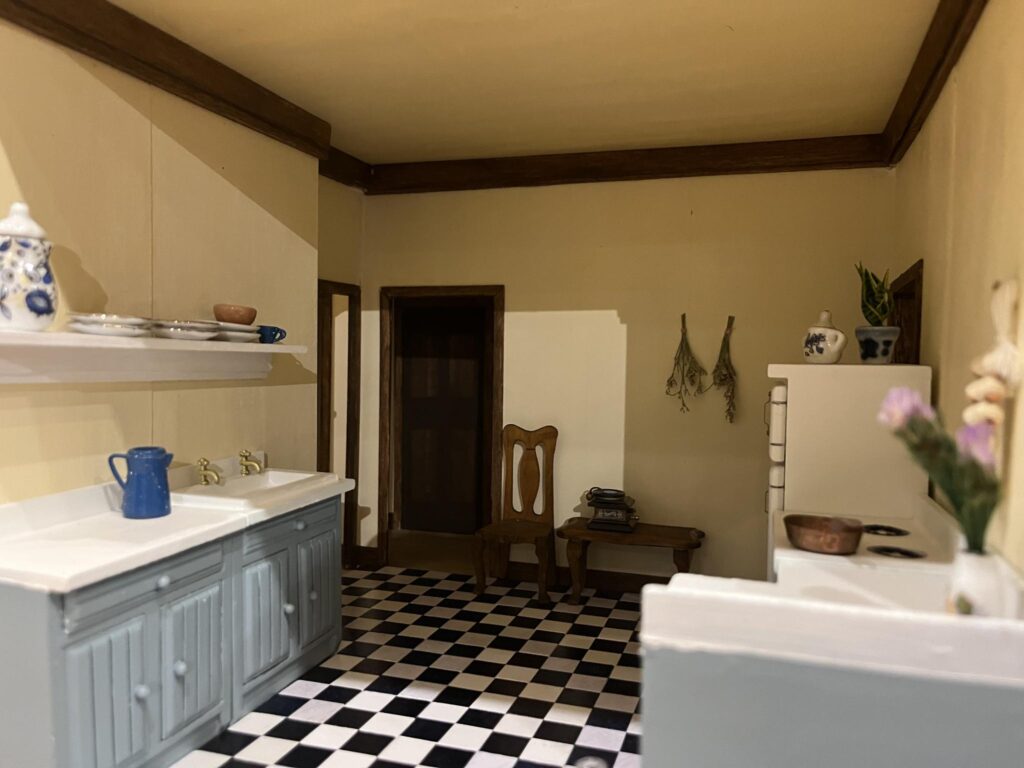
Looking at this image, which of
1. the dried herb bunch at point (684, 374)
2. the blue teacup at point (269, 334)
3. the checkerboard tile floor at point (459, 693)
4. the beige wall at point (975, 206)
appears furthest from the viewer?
the dried herb bunch at point (684, 374)

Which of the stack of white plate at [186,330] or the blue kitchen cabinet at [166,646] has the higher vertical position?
the stack of white plate at [186,330]

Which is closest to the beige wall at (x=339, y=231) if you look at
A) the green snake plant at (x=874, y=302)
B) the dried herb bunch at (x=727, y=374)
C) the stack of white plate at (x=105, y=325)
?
the stack of white plate at (x=105, y=325)

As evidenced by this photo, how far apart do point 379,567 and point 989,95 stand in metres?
4.26

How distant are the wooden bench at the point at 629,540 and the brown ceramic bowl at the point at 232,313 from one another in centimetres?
221

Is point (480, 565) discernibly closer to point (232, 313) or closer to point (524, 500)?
point (524, 500)

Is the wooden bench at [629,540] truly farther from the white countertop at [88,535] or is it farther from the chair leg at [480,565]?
the white countertop at [88,535]

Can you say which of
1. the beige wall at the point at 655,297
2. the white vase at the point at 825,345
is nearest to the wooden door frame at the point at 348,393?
the beige wall at the point at 655,297

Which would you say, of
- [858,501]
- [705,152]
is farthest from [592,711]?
[705,152]

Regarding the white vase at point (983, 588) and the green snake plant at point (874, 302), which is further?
the green snake plant at point (874, 302)

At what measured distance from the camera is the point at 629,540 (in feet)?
14.7

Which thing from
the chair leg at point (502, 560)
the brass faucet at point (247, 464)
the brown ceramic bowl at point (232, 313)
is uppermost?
the brown ceramic bowl at point (232, 313)

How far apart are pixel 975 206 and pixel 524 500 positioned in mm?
3102

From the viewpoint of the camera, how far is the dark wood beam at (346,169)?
479 cm

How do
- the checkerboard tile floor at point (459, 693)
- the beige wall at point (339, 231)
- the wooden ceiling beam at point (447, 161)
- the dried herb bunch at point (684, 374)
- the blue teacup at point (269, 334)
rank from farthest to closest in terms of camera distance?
the beige wall at point (339, 231), the dried herb bunch at point (684, 374), the blue teacup at point (269, 334), the checkerboard tile floor at point (459, 693), the wooden ceiling beam at point (447, 161)
